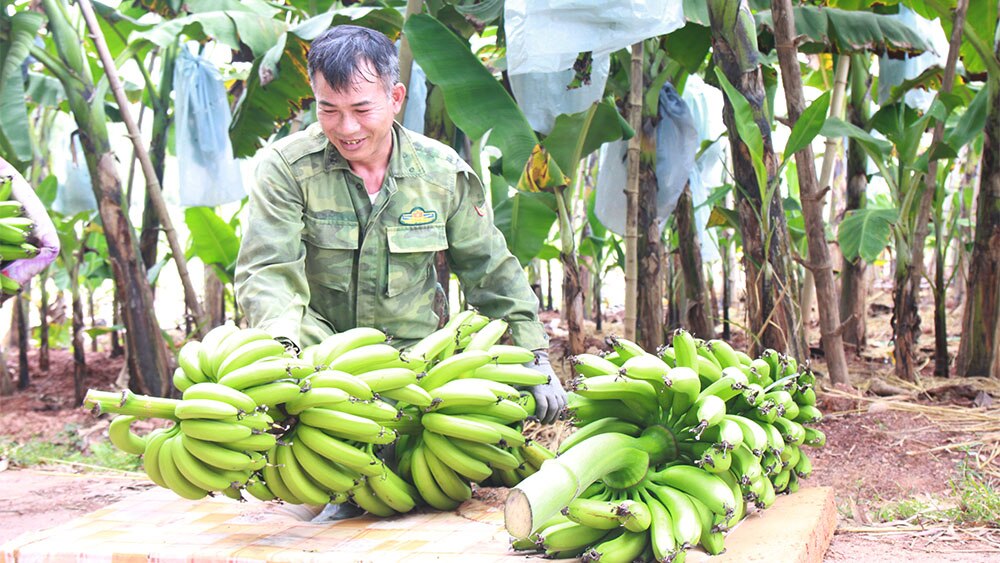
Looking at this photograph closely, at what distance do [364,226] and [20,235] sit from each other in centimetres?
115

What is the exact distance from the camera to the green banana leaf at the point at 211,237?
6168mm

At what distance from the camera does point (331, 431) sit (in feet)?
7.84

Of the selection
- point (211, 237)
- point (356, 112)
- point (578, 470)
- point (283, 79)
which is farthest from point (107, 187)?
point (578, 470)

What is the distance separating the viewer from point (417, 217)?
10.1 feet

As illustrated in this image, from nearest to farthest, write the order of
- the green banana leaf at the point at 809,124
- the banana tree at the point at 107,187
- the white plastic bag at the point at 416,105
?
the green banana leaf at the point at 809,124
the white plastic bag at the point at 416,105
the banana tree at the point at 107,187

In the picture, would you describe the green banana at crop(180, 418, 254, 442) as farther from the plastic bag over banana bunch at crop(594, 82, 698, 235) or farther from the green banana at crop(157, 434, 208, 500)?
the plastic bag over banana bunch at crop(594, 82, 698, 235)

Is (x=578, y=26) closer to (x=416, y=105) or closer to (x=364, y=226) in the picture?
(x=364, y=226)

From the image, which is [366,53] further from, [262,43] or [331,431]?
[262,43]

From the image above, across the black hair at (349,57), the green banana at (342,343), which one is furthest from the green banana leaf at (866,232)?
the green banana at (342,343)

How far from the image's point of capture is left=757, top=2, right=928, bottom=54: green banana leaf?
529 cm

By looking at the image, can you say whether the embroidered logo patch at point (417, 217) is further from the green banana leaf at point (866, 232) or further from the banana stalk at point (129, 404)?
the green banana leaf at point (866, 232)

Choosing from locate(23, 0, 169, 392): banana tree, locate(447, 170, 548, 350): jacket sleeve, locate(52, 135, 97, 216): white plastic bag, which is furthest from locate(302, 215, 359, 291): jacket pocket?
locate(52, 135, 97, 216): white plastic bag

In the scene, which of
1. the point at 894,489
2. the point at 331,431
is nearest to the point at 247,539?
the point at 331,431

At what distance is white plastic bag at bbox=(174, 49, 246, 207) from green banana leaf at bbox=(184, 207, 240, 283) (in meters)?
0.42
